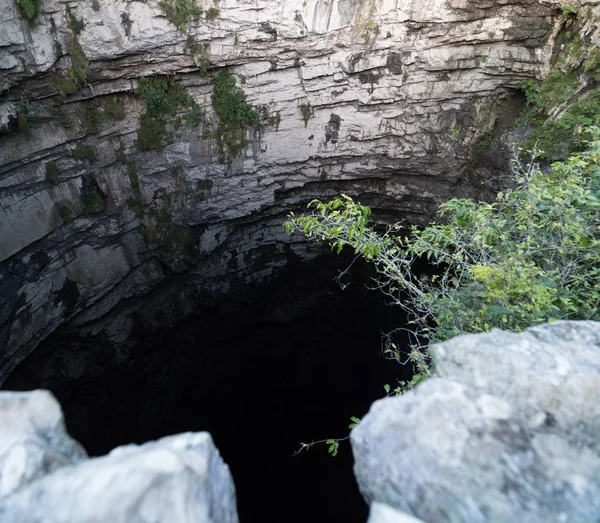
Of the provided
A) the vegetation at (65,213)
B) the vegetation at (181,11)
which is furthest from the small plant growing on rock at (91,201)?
the vegetation at (181,11)

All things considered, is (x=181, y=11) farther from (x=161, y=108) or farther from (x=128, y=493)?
(x=128, y=493)

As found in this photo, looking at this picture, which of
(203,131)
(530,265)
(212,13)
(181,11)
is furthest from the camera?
(203,131)

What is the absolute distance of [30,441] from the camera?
4.91ft

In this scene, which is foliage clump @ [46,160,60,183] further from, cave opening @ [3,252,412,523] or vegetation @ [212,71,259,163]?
cave opening @ [3,252,412,523]

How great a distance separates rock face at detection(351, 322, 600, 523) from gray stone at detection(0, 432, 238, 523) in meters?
0.62

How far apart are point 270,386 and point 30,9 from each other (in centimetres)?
842

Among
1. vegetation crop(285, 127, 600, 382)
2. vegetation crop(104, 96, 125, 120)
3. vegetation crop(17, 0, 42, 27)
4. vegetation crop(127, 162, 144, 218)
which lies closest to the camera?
vegetation crop(285, 127, 600, 382)

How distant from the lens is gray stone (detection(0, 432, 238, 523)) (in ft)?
4.06

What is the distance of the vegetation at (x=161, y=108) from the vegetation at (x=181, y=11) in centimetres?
84

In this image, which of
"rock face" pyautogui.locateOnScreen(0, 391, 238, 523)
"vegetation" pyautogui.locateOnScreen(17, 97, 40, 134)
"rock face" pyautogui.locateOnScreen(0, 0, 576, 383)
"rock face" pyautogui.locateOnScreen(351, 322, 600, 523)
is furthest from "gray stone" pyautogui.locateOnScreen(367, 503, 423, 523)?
"vegetation" pyautogui.locateOnScreen(17, 97, 40, 134)

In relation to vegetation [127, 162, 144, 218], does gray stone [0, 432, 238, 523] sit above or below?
above

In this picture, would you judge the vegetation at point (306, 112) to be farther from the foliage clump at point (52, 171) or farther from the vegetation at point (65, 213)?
the vegetation at point (65, 213)

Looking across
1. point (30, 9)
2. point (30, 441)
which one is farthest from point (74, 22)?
point (30, 441)

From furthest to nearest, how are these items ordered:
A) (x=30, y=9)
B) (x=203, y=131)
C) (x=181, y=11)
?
(x=203, y=131) → (x=181, y=11) → (x=30, y=9)
